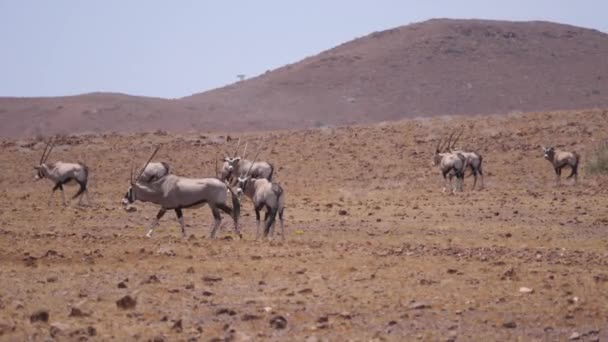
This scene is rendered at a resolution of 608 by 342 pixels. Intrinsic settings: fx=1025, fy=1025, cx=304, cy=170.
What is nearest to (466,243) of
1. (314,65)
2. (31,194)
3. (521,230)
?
(521,230)

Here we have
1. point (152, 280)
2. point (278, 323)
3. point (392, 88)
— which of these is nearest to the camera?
point (278, 323)

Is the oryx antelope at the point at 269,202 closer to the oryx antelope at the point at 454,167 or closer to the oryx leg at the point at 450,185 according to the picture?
the oryx leg at the point at 450,185

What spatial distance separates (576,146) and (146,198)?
2377 cm

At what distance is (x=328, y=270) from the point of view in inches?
521

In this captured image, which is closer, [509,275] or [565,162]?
[509,275]

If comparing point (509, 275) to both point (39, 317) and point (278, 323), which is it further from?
point (39, 317)

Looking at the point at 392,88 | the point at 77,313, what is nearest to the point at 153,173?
the point at 77,313

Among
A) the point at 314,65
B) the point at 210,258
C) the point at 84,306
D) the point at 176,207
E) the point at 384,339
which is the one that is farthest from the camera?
the point at 314,65

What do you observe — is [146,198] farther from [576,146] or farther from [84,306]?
[576,146]

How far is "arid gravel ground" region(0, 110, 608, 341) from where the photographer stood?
1017 centimetres

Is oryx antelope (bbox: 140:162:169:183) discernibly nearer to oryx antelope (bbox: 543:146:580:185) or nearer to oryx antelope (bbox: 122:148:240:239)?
oryx antelope (bbox: 122:148:240:239)

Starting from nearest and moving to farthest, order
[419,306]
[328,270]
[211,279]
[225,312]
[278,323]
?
[278,323]
[225,312]
[419,306]
[211,279]
[328,270]

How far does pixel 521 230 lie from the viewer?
19.9 meters

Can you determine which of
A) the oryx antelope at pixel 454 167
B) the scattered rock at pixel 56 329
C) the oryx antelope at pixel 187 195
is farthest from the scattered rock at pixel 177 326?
the oryx antelope at pixel 454 167
